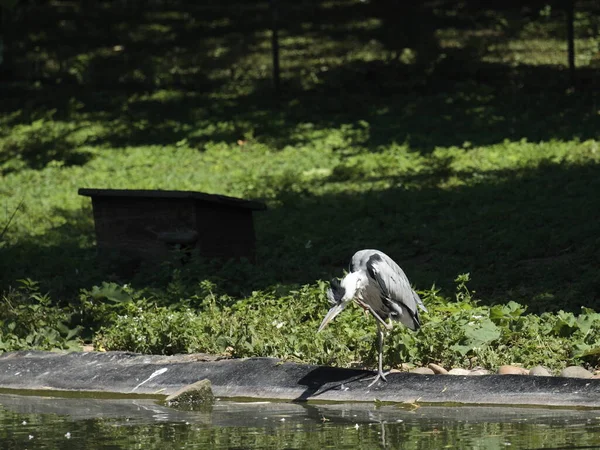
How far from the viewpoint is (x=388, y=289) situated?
7.11 metres

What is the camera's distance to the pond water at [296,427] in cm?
611

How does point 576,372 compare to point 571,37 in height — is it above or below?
below

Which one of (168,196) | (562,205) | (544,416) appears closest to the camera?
(544,416)

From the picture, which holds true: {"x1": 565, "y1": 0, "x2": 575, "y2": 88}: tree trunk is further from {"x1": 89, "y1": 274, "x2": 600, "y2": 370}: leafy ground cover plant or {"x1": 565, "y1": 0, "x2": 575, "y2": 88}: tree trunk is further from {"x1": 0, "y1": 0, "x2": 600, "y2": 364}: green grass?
{"x1": 89, "y1": 274, "x2": 600, "y2": 370}: leafy ground cover plant

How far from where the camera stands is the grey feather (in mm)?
7094

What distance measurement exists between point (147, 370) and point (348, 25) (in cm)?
1845

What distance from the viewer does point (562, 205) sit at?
12.8 metres

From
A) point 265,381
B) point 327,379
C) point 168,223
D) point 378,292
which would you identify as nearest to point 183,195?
point 168,223

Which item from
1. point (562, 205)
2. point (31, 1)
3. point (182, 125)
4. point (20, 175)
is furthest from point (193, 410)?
point (31, 1)

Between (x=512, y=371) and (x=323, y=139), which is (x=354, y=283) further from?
(x=323, y=139)

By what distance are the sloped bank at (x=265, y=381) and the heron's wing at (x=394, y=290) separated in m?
0.38

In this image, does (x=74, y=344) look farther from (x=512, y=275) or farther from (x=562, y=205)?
(x=562, y=205)

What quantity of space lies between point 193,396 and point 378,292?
1.45 metres

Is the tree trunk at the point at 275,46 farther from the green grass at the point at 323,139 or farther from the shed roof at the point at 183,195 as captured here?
the shed roof at the point at 183,195
